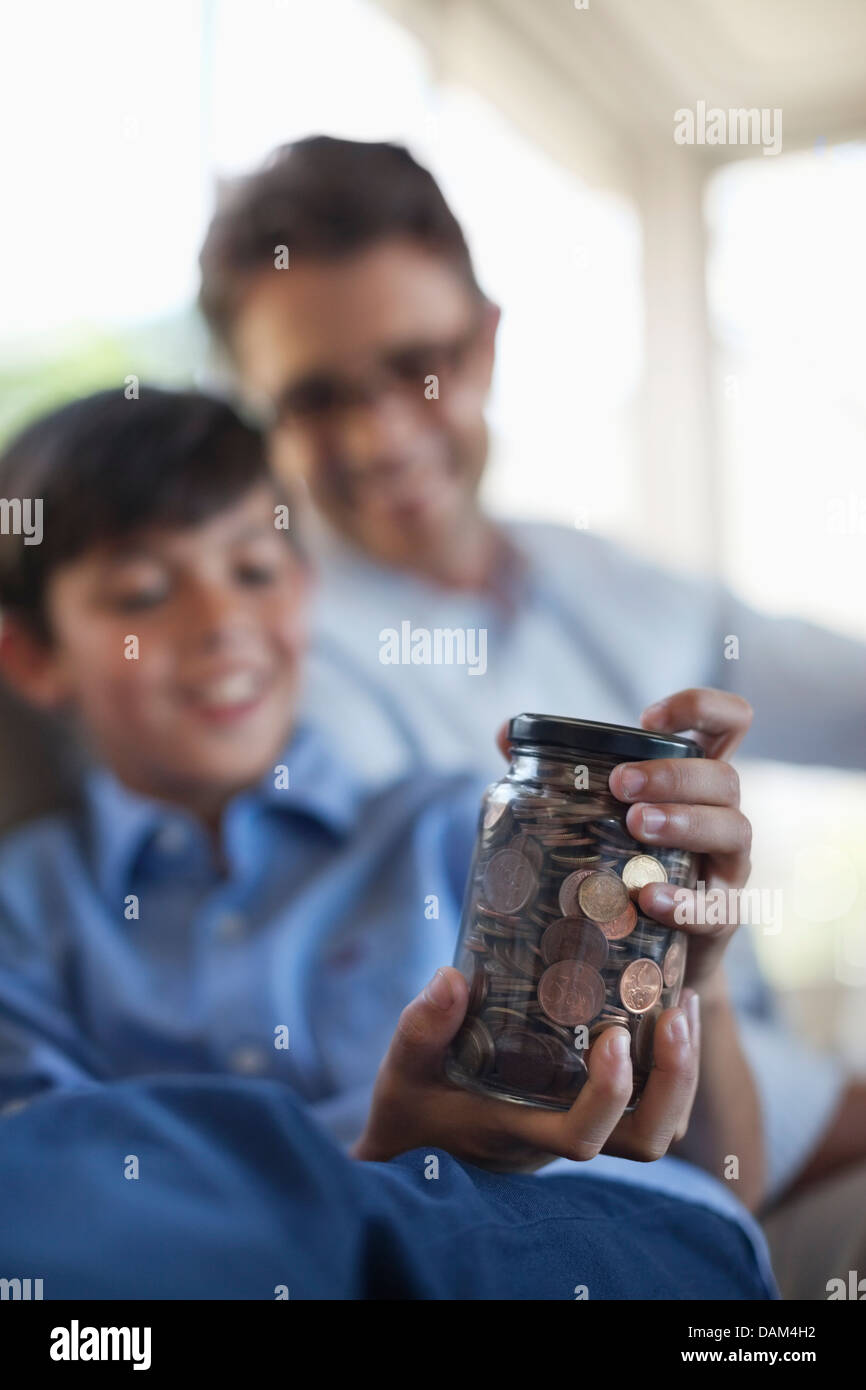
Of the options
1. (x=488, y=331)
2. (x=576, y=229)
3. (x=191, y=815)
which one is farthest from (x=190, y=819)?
(x=576, y=229)

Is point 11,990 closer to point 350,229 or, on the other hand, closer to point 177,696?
point 177,696

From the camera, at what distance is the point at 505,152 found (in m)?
0.61

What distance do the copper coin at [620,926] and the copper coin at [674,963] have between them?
2cm

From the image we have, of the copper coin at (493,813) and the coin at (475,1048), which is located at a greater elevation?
the copper coin at (493,813)

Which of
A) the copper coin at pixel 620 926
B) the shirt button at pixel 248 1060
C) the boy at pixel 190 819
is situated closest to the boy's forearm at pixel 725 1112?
the boy at pixel 190 819

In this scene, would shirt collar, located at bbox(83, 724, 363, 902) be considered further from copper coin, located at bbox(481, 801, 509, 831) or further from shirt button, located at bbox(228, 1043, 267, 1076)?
copper coin, located at bbox(481, 801, 509, 831)

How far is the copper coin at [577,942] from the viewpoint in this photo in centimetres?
27

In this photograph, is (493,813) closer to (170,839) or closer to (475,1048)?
(475,1048)

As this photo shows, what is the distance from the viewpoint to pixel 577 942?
0.27m

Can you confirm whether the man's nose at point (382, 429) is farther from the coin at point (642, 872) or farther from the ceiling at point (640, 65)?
the coin at point (642, 872)

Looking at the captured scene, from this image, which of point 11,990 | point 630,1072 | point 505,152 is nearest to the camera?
point 630,1072
